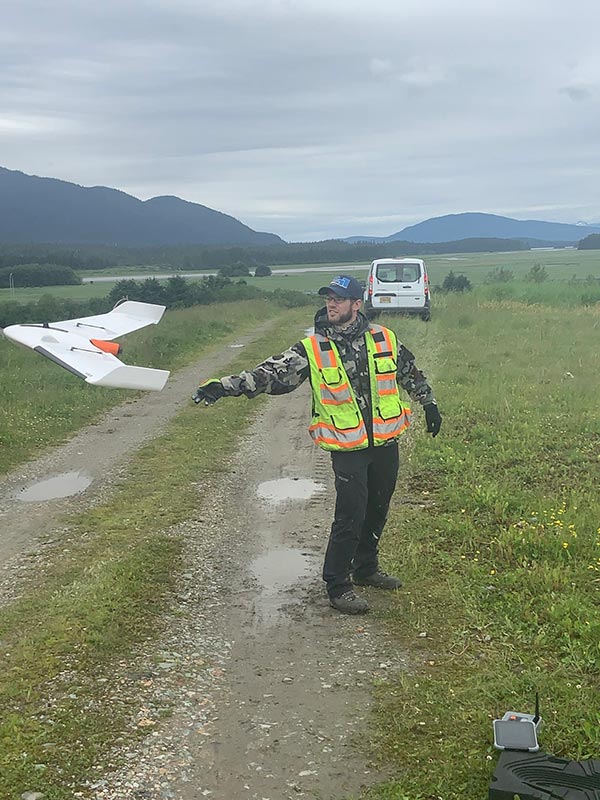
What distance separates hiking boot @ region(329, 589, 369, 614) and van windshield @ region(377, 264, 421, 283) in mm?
19691

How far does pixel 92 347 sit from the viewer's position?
6375mm

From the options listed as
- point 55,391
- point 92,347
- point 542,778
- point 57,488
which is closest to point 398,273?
point 55,391

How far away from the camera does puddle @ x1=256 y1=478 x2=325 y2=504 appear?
25.8 ft

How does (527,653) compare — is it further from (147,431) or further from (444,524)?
(147,431)

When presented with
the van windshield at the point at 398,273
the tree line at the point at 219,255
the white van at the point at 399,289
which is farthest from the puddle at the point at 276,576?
the tree line at the point at 219,255

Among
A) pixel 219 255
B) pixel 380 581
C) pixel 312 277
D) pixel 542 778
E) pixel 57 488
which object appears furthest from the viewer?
pixel 219 255

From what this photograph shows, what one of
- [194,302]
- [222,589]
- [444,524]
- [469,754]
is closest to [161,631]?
[222,589]

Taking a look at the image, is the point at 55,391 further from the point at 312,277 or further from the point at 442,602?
the point at 312,277

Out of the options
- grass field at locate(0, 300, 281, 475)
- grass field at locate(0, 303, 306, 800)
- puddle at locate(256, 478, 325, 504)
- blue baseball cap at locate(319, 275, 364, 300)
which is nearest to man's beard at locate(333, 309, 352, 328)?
blue baseball cap at locate(319, 275, 364, 300)

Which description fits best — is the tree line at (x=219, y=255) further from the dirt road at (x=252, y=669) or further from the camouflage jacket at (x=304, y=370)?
the camouflage jacket at (x=304, y=370)

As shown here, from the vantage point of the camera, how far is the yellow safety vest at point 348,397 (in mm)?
A: 5215

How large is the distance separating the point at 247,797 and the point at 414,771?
74 centimetres

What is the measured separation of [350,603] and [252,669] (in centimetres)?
94

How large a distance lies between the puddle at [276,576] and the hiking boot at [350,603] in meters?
0.35
